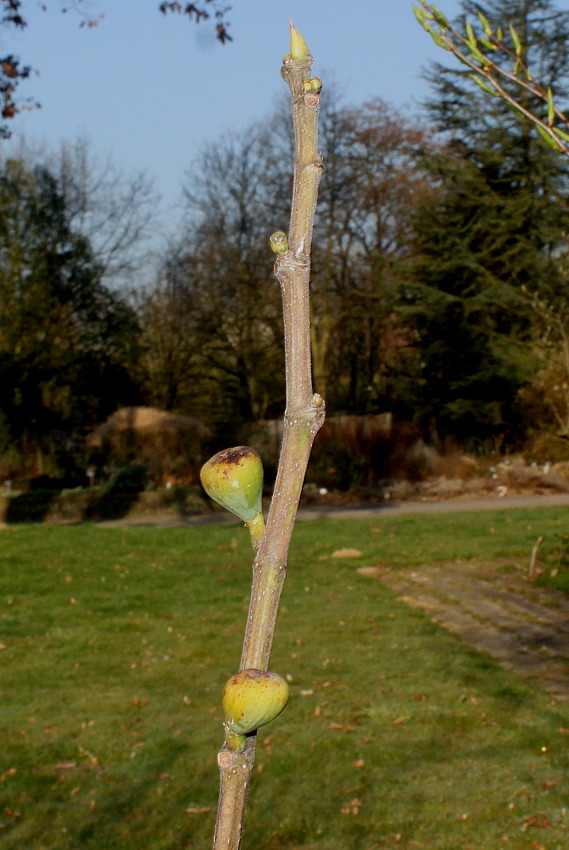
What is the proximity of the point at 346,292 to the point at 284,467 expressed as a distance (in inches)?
871

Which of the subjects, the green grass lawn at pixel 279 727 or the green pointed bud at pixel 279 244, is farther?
the green grass lawn at pixel 279 727

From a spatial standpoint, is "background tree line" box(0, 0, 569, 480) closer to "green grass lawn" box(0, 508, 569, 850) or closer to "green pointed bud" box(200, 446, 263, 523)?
"green grass lawn" box(0, 508, 569, 850)

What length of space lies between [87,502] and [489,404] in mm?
8189

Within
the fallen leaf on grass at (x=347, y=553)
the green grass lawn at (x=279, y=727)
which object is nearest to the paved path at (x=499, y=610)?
the green grass lawn at (x=279, y=727)

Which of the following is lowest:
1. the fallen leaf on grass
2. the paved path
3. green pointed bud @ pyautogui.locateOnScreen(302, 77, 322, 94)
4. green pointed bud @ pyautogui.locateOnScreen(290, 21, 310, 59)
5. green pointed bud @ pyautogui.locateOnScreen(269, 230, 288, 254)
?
the fallen leaf on grass

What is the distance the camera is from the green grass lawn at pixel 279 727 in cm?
361

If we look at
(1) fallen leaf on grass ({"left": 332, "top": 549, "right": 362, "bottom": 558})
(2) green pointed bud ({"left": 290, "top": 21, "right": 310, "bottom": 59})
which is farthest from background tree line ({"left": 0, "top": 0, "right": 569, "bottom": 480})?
(2) green pointed bud ({"left": 290, "top": 21, "right": 310, "bottom": 59})

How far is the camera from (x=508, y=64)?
17.4m

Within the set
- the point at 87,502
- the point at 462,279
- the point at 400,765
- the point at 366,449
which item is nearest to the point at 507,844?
the point at 400,765

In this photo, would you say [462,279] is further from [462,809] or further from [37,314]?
[462,809]

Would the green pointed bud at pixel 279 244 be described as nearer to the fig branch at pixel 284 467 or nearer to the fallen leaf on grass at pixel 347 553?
the fig branch at pixel 284 467

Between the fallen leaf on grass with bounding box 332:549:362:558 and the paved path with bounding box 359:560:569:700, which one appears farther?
the fallen leaf on grass with bounding box 332:549:362:558

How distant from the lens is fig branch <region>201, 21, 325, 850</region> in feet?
1.85

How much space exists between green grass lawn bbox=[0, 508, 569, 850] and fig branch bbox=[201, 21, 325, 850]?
10.2 ft
